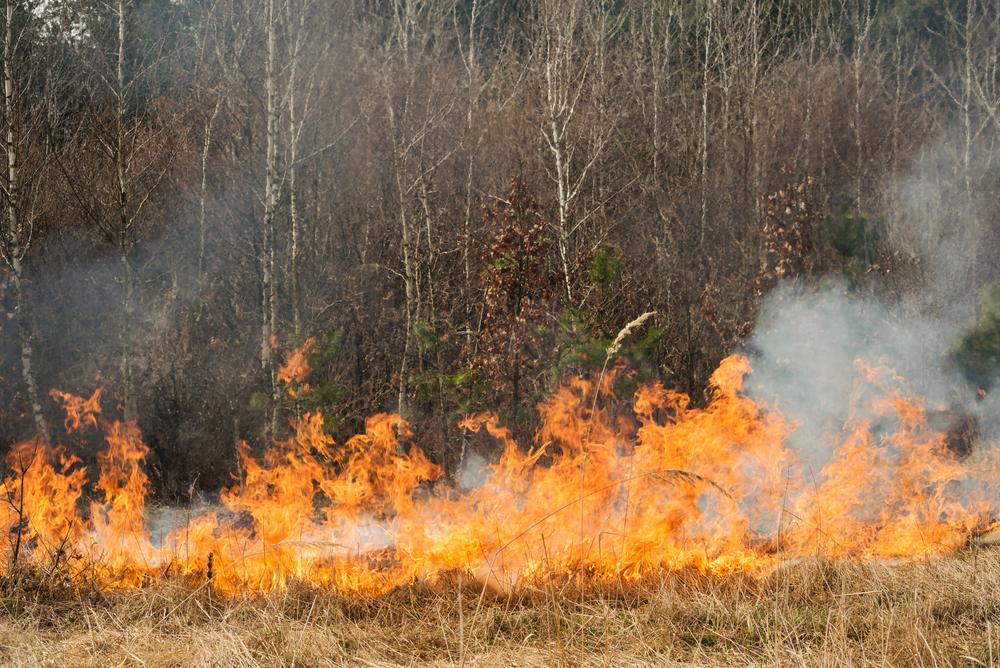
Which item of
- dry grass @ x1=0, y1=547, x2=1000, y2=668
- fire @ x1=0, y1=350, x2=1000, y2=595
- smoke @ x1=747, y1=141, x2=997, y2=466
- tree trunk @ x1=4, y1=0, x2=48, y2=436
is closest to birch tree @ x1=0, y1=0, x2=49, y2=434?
tree trunk @ x1=4, y1=0, x2=48, y2=436

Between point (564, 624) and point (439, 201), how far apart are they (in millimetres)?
11457

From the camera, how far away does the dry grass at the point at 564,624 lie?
411 cm

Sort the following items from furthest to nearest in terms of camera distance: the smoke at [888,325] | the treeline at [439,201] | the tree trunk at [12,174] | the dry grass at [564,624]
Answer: the treeline at [439,201], the tree trunk at [12,174], the smoke at [888,325], the dry grass at [564,624]

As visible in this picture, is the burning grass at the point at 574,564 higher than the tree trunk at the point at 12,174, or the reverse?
the tree trunk at the point at 12,174

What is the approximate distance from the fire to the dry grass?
0.23 m

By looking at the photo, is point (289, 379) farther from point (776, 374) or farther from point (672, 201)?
point (672, 201)

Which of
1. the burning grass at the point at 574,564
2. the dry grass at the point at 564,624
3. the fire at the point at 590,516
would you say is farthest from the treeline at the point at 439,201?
the dry grass at the point at 564,624

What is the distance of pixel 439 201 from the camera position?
50.2 feet

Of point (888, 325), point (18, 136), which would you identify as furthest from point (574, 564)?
point (18, 136)

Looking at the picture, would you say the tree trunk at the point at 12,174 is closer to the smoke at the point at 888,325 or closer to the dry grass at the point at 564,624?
the dry grass at the point at 564,624

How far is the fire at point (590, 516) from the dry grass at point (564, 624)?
225 mm

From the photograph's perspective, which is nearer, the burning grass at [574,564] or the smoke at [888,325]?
the burning grass at [574,564]

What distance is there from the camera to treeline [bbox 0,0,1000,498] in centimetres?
1007

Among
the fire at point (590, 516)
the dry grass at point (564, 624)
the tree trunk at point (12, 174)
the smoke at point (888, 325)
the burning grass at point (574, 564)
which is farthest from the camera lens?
the tree trunk at point (12, 174)
